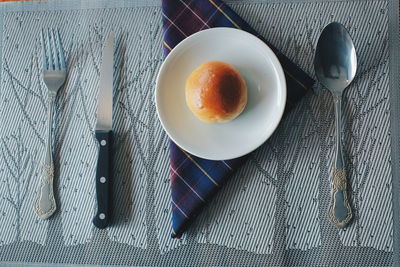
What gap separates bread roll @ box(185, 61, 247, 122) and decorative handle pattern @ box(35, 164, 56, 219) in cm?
26

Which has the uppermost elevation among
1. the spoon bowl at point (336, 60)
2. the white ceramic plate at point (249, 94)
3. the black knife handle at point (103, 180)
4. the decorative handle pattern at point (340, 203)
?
the spoon bowl at point (336, 60)

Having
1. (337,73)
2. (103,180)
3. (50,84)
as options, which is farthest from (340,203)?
(50,84)

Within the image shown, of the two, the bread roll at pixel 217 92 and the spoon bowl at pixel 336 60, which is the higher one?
the spoon bowl at pixel 336 60

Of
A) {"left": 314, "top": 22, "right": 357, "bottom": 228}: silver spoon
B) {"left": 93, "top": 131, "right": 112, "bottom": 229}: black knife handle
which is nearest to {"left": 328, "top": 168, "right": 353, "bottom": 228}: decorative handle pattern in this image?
{"left": 314, "top": 22, "right": 357, "bottom": 228}: silver spoon

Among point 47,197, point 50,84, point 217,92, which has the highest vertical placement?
point 217,92

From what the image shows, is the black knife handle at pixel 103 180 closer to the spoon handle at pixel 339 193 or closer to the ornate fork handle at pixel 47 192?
the ornate fork handle at pixel 47 192

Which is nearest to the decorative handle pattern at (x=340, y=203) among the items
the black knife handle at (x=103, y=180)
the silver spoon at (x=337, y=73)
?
the silver spoon at (x=337, y=73)

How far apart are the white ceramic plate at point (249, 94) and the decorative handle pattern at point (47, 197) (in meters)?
0.21

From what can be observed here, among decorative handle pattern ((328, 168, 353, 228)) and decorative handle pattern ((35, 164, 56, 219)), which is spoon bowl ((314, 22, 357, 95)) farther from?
decorative handle pattern ((35, 164, 56, 219))

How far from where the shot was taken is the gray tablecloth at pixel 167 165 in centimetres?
Answer: 70

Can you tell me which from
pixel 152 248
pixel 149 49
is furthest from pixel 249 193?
pixel 149 49

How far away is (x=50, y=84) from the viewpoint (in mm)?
749

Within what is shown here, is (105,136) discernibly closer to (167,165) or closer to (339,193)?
(167,165)

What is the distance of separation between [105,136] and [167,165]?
0.35 ft
